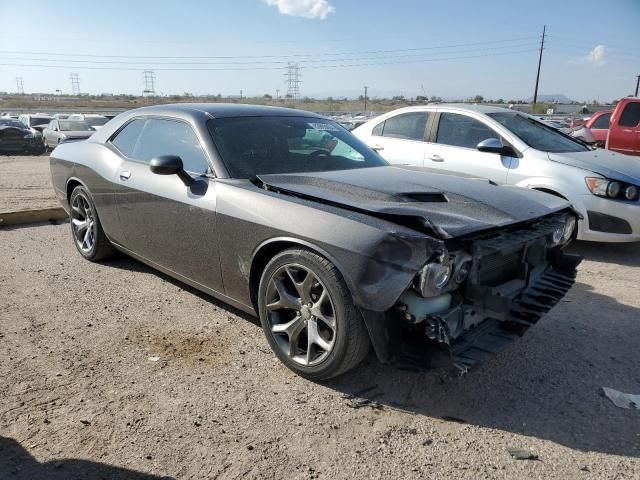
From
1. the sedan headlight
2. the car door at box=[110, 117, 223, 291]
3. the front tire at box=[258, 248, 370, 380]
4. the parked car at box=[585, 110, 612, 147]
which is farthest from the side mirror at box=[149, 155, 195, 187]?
the parked car at box=[585, 110, 612, 147]

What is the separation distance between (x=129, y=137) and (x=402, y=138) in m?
3.70

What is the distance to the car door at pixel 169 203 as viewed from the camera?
3.50 metres

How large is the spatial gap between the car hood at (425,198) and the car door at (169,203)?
0.51 m

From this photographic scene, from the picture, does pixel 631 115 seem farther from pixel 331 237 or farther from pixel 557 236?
pixel 331 237

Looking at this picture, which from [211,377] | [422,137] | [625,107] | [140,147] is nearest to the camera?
[211,377]

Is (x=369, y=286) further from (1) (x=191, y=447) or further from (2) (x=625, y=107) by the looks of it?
(2) (x=625, y=107)

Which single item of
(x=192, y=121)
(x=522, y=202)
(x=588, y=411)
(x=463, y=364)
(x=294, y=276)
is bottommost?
(x=588, y=411)

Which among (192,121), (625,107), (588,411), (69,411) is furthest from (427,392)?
(625,107)

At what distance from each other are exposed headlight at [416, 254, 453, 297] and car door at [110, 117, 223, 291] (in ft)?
4.93

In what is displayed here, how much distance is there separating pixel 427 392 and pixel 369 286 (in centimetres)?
87

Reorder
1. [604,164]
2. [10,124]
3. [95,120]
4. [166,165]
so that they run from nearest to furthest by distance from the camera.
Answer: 1. [166,165]
2. [604,164]
3. [10,124]
4. [95,120]

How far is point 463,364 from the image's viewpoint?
2.57 meters

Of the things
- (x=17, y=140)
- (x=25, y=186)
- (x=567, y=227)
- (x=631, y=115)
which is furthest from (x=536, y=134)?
(x=17, y=140)

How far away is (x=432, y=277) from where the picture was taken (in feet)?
8.18
